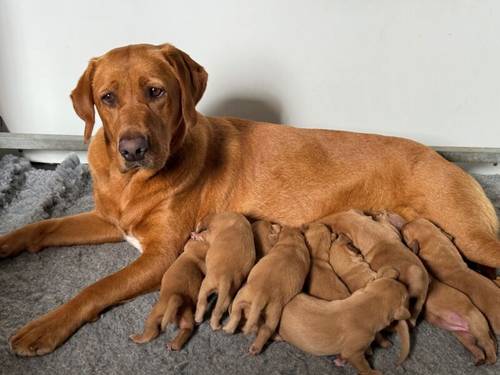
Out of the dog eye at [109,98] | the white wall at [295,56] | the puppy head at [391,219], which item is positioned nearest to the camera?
the dog eye at [109,98]

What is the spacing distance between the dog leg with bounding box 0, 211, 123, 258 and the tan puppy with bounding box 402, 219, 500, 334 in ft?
5.85

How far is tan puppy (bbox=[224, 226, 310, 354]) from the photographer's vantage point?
6.36ft

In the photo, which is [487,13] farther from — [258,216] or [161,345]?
[161,345]

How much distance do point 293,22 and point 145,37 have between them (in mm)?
1161

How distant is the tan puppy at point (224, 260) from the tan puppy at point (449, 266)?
96 cm

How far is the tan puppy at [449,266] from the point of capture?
6.94 feet

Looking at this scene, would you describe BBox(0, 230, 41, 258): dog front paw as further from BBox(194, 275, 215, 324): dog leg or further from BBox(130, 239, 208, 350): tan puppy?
BBox(194, 275, 215, 324): dog leg

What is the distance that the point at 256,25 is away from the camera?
3.55m

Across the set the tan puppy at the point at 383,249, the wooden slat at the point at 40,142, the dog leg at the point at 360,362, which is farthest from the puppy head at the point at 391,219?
the wooden slat at the point at 40,142

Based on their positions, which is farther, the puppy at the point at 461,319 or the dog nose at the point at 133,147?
the dog nose at the point at 133,147

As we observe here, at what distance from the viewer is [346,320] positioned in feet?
6.08

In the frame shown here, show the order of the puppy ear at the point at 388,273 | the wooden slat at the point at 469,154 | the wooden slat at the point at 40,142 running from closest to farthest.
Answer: the puppy ear at the point at 388,273
the wooden slat at the point at 40,142
the wooden slat at the point at 469,154

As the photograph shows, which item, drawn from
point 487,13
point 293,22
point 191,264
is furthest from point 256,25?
point 191,264

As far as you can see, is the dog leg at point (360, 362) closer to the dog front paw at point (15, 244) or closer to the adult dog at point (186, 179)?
the adult dog at point (186, 179)
